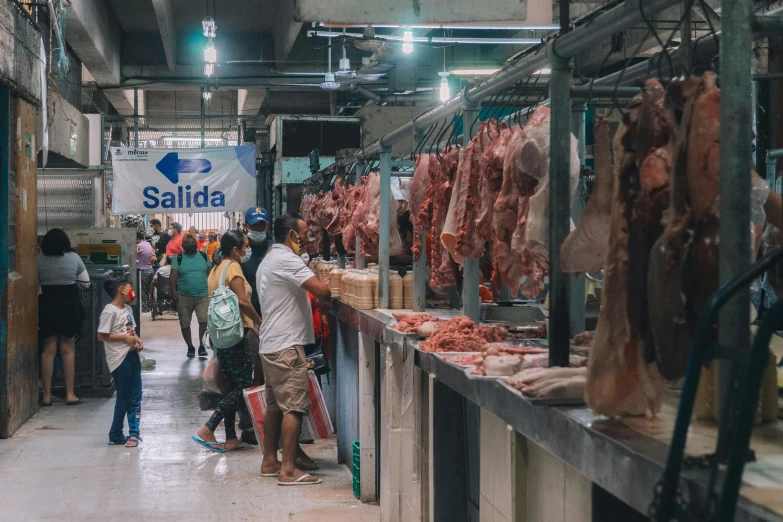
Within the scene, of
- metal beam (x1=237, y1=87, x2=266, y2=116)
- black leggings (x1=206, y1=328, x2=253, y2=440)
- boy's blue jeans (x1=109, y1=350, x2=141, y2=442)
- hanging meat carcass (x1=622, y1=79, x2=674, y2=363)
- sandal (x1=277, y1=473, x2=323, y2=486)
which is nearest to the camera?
hanging meat carcass (x1=622, y1=79, x2=674, y2=363)

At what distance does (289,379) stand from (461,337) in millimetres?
2982

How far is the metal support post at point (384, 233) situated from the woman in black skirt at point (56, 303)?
17.3 ft

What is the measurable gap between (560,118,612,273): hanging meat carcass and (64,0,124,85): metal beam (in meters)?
11.7

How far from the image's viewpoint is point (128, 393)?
29.6 ft

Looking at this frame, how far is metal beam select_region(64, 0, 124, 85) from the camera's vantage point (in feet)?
47.4

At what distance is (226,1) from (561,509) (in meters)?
16.8

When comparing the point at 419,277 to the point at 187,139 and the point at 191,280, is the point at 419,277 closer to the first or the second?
the point at 191,280

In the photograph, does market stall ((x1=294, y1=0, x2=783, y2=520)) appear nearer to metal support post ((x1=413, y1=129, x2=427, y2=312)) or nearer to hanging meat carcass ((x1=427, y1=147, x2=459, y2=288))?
hanging meat carcass ((x1=427, y1=147, x2=459, y2=288))

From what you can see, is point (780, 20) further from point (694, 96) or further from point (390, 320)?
point (390, 320)

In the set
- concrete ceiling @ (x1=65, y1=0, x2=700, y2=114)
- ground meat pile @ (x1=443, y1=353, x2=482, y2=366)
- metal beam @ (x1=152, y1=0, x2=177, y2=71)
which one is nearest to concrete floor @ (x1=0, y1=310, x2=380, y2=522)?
ground meat pile @ (x1=443, y1=353, x2=482, y2=366)

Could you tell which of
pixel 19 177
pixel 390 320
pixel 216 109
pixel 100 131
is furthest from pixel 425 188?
pixel 216 109

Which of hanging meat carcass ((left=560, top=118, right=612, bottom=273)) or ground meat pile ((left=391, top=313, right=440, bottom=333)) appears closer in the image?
hanging meat carcass ((left=560, top=118, right=612, bottom=273))

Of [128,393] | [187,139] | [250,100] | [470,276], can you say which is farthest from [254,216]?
[187,139]

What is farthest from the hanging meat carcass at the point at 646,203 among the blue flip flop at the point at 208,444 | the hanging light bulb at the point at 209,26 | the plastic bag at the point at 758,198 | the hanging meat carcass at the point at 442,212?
the hanging light bulb at the point at 209,26
